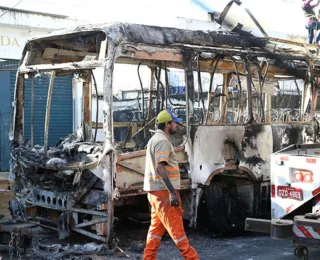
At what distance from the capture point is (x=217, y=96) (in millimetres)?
7500

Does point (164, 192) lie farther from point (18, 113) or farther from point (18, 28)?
point (18, 28)

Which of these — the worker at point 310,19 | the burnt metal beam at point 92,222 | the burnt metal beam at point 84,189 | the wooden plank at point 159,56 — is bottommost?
the burnt metal beam at point 92,222

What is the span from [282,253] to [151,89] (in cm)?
305

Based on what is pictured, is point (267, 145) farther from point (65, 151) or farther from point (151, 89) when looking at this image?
point (65, 151)

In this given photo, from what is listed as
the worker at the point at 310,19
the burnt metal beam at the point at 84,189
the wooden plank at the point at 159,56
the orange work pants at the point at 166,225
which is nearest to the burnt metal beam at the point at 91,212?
the burnt metal beam at the point at 84,189

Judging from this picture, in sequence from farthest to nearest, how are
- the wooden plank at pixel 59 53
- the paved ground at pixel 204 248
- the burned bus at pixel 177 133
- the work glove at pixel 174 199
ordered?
the wooden plank at pixel 59 53 < the burned bus at pixel 177 133 < the paved ground at pixel 204 248 < the work glove at pixel 174 199

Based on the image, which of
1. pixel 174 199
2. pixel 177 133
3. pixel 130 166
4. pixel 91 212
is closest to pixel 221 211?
pixel 177 133

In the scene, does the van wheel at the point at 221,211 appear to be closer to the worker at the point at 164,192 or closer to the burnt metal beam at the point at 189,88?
the burnt metal beam at the point at 189,88

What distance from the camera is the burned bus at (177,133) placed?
618 centimetres

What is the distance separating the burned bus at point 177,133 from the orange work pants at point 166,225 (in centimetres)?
91

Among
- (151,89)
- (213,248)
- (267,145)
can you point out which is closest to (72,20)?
(151,89)

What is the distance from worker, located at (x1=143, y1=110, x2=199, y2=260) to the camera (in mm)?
5012

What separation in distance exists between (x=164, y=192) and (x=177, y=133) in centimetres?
174

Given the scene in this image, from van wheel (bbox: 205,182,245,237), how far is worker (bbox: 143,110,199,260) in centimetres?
184
